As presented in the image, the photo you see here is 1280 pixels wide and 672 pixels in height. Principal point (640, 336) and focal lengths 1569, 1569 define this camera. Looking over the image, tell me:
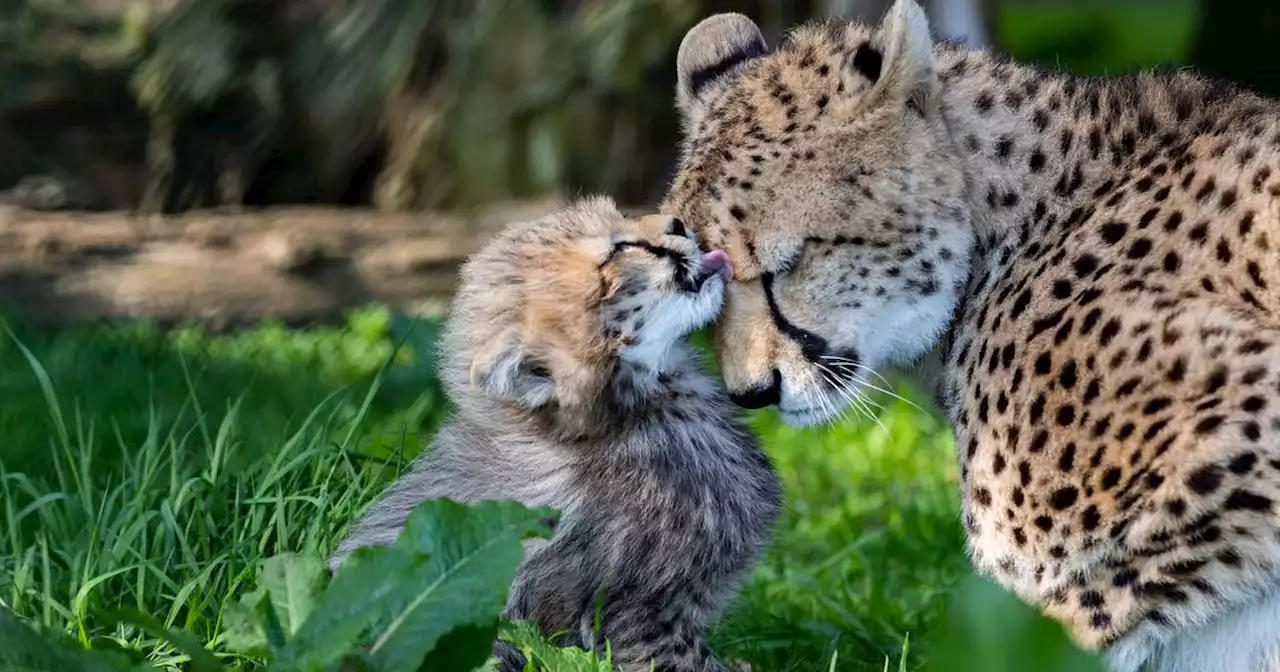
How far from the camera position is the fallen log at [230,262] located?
7805 millimetres

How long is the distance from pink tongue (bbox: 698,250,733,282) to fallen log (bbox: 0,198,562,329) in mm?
4380

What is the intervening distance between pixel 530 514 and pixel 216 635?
39.3 inches

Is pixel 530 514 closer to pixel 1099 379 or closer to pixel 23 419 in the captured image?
pixel 1099 379

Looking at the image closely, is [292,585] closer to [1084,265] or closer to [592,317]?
[592,317]

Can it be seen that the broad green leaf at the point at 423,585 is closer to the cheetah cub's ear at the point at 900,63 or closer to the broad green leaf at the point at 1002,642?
the broad green leaf at the point at 1002,642

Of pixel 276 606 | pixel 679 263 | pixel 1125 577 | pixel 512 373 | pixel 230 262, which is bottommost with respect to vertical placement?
pixel 230 262

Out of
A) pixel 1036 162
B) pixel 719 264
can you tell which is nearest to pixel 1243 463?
pixel 1036 162

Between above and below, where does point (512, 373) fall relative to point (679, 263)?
below

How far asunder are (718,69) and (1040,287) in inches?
38.8

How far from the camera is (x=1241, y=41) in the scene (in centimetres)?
694

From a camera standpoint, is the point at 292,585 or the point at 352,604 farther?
the point at 292,585

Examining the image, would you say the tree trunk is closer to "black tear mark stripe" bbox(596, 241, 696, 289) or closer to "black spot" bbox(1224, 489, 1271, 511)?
"black tear mark stripe" bbox(596, 241, 696, 289)

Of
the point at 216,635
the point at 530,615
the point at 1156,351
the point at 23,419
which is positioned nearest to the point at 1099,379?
the point at 1156,351

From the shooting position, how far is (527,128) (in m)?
8.84
